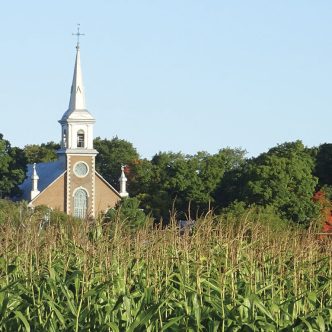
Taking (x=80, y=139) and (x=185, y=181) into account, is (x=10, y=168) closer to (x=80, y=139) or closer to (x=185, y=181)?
(x=185, y=181)

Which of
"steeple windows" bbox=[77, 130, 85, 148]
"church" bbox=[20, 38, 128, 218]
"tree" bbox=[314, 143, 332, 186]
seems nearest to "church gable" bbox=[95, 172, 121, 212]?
"church" bbox=[20, 38, 128, 218]

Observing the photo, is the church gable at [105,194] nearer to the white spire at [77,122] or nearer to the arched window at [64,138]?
the white spire at [77,122]

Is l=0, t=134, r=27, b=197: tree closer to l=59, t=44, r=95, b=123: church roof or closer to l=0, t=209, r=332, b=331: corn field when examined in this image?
l=59, t=44, r=95, b=123: church roof

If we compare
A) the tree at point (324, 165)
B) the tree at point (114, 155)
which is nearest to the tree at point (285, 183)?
the tree at point (324, 165)

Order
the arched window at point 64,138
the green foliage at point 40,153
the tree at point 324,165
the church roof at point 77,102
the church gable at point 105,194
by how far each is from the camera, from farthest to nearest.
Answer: the green foliage at point 40,153 → the arched window at point 64,138 → the church roof at point 77,102 → the church gable at point 105,194 → the tree at point 324,165

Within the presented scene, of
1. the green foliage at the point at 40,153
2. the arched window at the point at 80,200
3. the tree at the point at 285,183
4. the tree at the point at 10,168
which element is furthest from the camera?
the green foliage at the point at 40,153

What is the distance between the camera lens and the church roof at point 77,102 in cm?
13250

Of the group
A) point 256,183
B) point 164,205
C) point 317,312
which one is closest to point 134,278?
point 317,312

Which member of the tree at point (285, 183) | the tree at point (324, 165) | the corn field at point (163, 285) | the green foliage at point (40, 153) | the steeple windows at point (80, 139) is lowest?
the corn field at point (163, 285)

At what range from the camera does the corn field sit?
1728 cm

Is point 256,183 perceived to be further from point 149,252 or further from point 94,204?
point 149,252

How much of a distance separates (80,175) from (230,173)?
2389 cm

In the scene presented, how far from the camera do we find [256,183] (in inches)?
3831

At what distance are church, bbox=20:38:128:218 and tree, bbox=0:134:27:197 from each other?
13737mm
